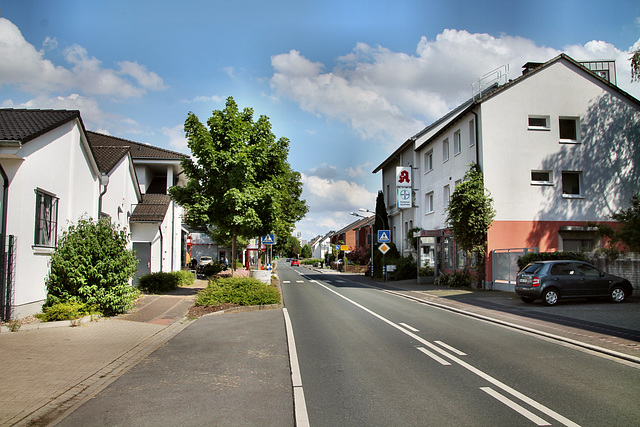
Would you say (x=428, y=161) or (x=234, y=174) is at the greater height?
(x=428, y=161)

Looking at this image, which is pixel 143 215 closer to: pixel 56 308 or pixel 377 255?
pixel 56 308

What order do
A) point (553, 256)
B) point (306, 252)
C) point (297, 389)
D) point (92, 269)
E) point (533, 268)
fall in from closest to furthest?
point (297, 389) → point (92, 269) → point (533, 268) → point (553, 256) → point (306, 252)

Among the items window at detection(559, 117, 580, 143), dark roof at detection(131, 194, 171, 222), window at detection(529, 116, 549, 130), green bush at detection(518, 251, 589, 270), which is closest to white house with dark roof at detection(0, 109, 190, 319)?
dark roof at detection(131, 194, 171, 222)

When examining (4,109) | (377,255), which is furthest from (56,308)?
(377,255)

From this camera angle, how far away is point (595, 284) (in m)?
15.7

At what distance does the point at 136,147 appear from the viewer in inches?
1151

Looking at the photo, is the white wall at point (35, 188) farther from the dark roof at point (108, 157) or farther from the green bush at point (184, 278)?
the green bush at point (184, 278)

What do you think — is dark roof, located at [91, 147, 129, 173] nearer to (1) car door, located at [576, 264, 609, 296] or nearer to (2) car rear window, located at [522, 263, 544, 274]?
(2) car rear window, located at [522, 263, 544, 274]

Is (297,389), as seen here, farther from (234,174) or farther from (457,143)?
(457,143)

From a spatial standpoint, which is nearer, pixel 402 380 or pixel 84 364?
pixel 402 380

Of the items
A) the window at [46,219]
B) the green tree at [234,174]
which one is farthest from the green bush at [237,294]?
the window at [46,219]

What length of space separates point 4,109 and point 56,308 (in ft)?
21.2

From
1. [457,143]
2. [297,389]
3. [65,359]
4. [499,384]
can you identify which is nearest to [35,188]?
[65,359]

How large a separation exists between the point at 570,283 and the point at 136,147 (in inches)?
965
